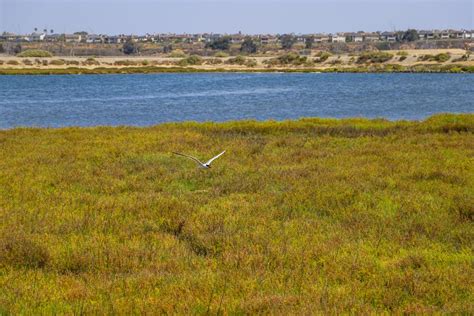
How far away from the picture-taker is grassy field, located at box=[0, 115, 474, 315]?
8586 mm

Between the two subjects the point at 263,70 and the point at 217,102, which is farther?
the point at 263,70

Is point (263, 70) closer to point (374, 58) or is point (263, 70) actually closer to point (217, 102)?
point (374, 58)

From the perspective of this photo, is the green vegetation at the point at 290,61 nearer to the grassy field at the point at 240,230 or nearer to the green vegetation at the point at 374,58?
the green vegetation at the point at 374,58

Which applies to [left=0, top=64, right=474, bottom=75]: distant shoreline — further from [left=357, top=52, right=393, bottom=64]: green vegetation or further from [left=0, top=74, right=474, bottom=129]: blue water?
[left=0, top=74, right=474, bottom=129]: blue water

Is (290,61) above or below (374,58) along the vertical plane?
below

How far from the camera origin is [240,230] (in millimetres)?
11961

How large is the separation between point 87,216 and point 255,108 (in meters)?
39.5

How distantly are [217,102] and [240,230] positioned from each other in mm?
46605

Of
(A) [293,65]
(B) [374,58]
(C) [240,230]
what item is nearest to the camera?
(C) [240,230]

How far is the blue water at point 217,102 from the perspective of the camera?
4588cm

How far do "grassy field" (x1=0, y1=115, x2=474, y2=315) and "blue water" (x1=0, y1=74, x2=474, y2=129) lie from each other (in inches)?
897

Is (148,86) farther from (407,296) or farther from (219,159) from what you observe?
(407,296)

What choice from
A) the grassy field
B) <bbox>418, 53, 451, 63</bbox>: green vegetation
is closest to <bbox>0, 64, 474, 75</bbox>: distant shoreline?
<bbox>418, 53, 451, 63</bbox>: green vegetation

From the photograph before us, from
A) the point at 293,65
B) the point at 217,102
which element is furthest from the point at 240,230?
the point at 293,65
